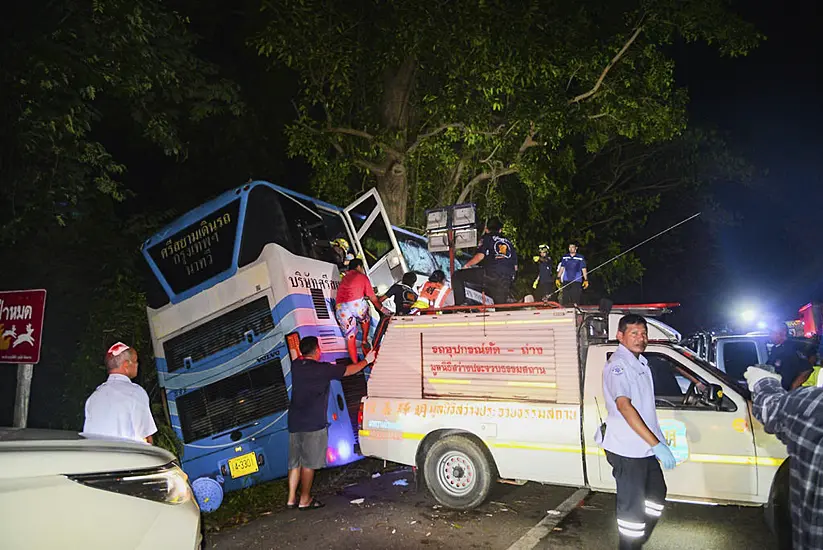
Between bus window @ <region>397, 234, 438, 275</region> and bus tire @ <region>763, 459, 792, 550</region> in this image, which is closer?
bus tire @ <region>763, 459, 792, 550</region>

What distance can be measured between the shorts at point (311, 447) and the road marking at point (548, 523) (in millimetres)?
2214

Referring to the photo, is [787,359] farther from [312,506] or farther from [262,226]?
[262,226]

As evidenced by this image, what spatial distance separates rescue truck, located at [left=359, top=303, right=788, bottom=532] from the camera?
4996mm

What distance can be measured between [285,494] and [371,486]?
1038 millimetres

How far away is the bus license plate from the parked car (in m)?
4.24

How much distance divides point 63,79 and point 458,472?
616 centimetres

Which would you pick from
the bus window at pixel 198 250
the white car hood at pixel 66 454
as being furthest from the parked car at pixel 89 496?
the bus window at pixel 198 250

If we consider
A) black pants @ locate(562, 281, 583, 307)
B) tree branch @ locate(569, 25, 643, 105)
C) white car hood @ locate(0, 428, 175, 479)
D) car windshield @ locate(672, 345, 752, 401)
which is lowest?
white car hood @ locate(0, 428, 175, 479)

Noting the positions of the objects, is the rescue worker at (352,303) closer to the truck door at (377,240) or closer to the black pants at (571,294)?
the truck door at (377,240)

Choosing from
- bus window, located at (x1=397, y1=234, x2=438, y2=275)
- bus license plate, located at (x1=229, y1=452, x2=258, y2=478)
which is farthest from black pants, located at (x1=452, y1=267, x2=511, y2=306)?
bus license plate, located at (x1=229, y1=452, x2=258, y2=478)

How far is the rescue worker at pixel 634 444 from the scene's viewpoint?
13.3ft

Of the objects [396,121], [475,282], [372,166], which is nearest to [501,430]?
[475,282]

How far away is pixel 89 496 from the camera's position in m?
2.54

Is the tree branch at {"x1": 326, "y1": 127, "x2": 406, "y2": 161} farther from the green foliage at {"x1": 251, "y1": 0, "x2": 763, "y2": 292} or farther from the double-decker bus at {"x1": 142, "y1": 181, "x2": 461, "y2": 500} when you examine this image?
the double-decker bus at {"x1": 142, "y1": 181, "x2": 461, "y2": 500}
